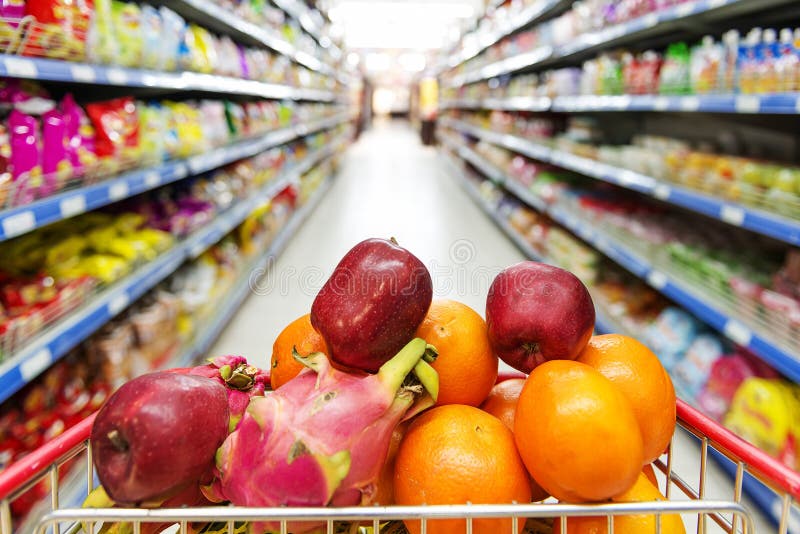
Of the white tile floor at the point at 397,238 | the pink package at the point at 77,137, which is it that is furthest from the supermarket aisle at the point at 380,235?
the pink package at the point at 77,137

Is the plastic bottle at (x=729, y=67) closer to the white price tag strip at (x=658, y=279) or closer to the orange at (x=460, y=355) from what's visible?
the white price tag strip at (x=658, y=279)

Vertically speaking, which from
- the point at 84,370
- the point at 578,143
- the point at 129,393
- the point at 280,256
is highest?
the point at 129,393

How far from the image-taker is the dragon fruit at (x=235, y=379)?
683mm

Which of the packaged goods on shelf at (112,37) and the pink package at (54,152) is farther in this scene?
the pink package at (54,152)

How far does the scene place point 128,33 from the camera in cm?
204

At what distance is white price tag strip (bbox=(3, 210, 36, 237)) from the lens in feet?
4.30

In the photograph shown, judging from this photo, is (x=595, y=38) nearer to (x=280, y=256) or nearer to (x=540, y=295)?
(x=280, y=256)

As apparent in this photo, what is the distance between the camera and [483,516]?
55 cm

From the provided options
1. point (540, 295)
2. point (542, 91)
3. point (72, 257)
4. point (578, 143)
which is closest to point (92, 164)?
point (72, 257)

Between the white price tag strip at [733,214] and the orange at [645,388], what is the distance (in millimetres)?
1462

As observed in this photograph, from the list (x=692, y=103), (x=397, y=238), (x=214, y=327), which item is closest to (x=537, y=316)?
(x=692, y=103)

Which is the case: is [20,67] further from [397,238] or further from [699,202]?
[397,238]

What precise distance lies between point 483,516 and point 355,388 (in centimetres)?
17

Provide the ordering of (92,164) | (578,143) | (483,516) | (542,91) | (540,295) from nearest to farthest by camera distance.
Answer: (483,516)
(540,295)
(92,164)
(578,143)
(542,91)
